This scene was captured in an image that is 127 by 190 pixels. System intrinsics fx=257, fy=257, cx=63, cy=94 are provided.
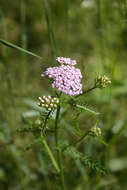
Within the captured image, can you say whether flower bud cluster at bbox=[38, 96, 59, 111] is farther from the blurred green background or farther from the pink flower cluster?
the blurred green background

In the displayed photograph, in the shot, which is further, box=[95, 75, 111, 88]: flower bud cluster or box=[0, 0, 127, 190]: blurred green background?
box=[0, 0, 127, 190]: blurred green background

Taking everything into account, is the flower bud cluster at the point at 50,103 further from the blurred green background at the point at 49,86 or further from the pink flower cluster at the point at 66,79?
the blurred green background at the point at 49,86

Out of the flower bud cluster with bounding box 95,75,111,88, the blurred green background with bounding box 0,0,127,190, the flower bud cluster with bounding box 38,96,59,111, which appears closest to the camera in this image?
the flower bud cluster with bounding box 38,96,59,111

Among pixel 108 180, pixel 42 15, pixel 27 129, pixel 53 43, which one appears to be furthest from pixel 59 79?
pixel 42 15

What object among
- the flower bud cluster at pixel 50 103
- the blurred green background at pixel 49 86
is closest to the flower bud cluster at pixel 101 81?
the blurred green background at pixel 49 86

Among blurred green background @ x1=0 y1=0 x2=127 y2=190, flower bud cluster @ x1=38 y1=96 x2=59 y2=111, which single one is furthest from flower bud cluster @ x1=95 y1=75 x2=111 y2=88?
flower bud cluster @ x1=38 y1=96 x2=59 y2=111

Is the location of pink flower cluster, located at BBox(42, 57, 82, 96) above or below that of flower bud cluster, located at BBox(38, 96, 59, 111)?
above

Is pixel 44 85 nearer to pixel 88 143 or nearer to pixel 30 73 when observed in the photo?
pixel 30 73
